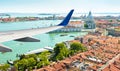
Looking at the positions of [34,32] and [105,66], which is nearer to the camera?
[34,32]

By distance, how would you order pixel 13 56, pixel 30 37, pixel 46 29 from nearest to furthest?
pixel 30 37 < pixel 46 29 < pixel 13 56

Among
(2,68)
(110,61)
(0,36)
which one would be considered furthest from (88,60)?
(0,36)

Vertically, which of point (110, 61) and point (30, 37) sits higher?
point (30, 37)

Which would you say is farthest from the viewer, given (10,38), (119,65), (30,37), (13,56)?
(13,56)

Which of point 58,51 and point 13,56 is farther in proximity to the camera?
point 13,56

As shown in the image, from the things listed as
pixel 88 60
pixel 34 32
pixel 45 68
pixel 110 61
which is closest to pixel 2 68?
pixel 45 68

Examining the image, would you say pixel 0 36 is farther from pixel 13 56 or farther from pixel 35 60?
pixel 13 56

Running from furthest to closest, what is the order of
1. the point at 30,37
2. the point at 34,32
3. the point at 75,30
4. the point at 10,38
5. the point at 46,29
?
the point at 75,30
the point at 46,29
the point at 34,32
the point at 30,37
the point at 10,38

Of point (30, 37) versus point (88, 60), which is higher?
point (30, 37)

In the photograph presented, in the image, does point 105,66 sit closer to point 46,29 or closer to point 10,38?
point 46,29
